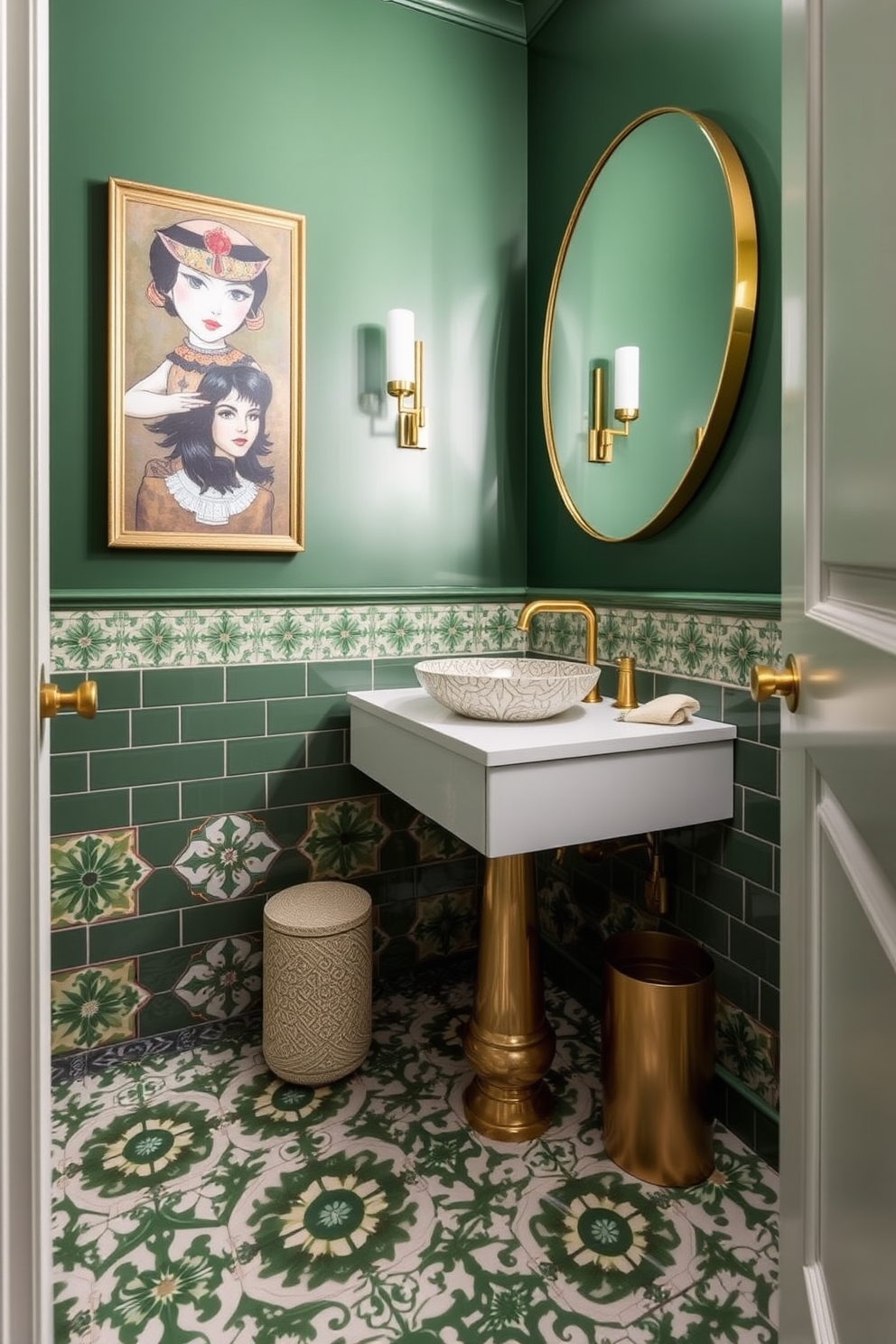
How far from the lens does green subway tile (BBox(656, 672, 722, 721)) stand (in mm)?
1657

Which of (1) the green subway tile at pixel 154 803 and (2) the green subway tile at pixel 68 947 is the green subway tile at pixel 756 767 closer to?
(1) the green subway tile at pixel 154 803

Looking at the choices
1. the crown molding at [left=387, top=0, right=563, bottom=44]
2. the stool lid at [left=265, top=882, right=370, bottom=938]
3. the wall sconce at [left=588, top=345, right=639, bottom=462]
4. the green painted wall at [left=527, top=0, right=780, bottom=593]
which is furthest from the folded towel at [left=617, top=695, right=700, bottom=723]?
the crown molding at [left=387, top=0, right=563, bottom=44]

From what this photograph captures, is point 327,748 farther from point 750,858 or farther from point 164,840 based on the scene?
point 750,858

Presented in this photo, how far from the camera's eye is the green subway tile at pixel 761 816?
1.51m

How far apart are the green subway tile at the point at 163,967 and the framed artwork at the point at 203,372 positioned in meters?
0.99

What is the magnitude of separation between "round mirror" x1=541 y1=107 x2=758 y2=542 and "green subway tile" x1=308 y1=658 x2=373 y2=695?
0.69 metres

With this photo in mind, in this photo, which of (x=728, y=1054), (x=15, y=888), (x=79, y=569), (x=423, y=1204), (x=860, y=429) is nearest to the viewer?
(x=860, y=429)

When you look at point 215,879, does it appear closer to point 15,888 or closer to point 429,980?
point 429,980

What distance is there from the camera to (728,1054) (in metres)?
1.64

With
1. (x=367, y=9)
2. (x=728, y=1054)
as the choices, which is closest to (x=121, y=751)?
(x=728, y=1054)

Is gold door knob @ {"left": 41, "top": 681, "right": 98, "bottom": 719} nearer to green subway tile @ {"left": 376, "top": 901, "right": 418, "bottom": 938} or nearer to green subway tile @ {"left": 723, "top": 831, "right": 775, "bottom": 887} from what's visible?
green subway tile @ {"left": 723, "top": 831, "right": 775, "bottom": 887}

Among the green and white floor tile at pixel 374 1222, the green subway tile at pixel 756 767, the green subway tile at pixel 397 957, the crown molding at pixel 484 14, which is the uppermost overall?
the crown molding at pixel 484 14

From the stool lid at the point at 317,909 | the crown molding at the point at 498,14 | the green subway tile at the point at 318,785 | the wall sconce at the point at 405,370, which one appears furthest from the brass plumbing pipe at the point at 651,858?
the crown molding at the point at 498,14

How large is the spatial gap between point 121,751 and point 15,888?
130cm
